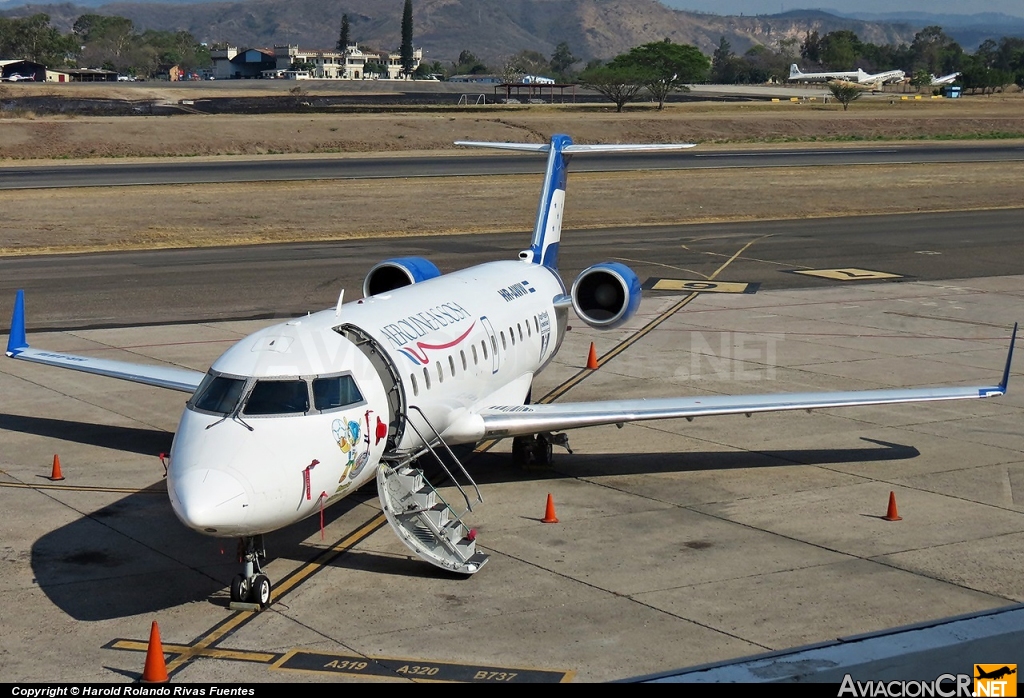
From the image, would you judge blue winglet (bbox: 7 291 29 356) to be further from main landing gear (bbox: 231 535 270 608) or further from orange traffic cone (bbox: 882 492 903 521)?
orange traffic cone (bbox: 882 492 903 521)

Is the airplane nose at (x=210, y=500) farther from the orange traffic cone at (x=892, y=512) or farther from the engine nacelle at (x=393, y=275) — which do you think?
the engine nacelle at (x=393, y=275)

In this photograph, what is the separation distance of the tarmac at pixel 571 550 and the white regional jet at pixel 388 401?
94cm

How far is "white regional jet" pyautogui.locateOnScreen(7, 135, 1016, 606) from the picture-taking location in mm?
13805

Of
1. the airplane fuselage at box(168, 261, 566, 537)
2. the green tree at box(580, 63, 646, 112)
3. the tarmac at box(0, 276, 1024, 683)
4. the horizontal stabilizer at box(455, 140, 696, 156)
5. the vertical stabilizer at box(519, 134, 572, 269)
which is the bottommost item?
the tarmac at box(0, 276, 1024, 683)

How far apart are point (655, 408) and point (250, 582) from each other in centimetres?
743

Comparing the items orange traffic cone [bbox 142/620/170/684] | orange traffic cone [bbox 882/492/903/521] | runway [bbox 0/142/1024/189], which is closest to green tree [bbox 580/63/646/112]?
runway [bbox 0/142/1024/189]

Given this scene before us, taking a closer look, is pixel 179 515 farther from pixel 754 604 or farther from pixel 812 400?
pixel 812 400

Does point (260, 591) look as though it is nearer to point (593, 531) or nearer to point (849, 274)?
point (593, 531)

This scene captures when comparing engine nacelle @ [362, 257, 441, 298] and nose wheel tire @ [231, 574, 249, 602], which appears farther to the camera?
engine nacelle @ [362, 257, 441, 298]

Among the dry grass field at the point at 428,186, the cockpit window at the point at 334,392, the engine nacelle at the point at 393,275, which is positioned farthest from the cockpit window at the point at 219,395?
the dry grass field at the point at 428,186

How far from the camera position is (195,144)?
291 feet

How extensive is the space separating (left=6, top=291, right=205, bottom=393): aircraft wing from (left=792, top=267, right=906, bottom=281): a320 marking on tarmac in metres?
25.0

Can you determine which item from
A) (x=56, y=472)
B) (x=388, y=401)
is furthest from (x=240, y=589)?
(x=56, y=472)

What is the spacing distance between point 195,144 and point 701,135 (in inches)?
1631
